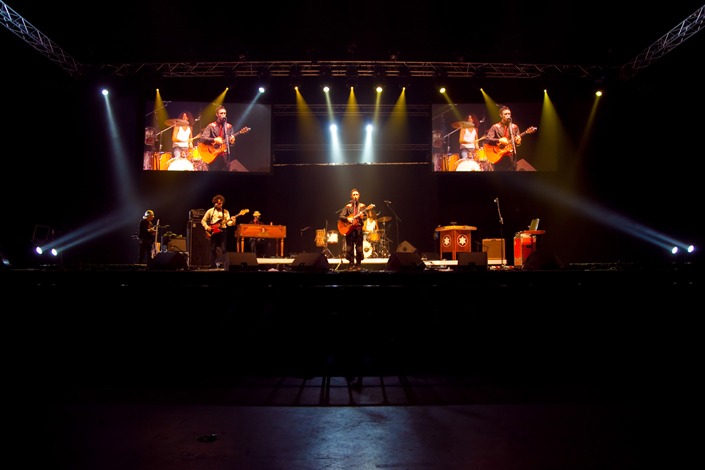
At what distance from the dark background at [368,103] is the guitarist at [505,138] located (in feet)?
1.96

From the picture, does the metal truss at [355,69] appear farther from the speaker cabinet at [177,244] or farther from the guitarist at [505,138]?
the speaker cabinet at [177,244]

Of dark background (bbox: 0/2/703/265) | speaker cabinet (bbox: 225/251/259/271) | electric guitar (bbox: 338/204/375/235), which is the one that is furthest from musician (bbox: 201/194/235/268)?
speaker cabinet (bbox: 225/251/259/271)

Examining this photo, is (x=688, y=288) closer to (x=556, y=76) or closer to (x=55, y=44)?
(x=556, y=76)

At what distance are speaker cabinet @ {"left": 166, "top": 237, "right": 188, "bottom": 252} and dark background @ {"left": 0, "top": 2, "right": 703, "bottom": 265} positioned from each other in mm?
1626

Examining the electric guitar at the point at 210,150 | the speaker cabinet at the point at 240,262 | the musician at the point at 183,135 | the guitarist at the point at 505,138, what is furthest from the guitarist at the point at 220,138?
the guitarist at the point at 505,138

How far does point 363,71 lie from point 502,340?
28.2 feet

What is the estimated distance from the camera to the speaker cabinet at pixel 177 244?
928 cm

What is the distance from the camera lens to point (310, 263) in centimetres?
433

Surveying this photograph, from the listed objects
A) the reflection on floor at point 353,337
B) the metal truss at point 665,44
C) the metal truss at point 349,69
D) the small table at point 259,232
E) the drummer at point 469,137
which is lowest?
the reflection on floor at point 353,337

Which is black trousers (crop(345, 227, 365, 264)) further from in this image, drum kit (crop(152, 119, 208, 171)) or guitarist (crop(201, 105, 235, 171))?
drum kit (crop(152, 119, 208, 171))

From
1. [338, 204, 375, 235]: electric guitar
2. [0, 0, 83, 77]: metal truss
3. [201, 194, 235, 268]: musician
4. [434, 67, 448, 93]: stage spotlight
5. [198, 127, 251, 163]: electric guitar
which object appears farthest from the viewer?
[198, 127, 251, 163]: electric guitar

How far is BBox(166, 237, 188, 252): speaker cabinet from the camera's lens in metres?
9.28

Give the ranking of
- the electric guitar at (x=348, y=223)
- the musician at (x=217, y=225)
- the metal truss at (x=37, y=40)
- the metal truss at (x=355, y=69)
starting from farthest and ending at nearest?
1. the metal truss at (x=355, y=69)
2. the musician at (x=217, y=225)
3. the electric guitar at (x=348, y=223)
4. the metal truss at (x=37, y=40)

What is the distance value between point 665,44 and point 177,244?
40.4 ft
